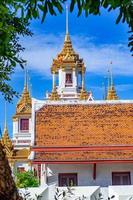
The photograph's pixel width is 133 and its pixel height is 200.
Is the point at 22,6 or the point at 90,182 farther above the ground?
the point at 22,6

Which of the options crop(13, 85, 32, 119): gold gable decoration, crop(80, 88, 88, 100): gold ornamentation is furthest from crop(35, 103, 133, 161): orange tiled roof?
crop(13, 85, 32, 119): gold gable decoration

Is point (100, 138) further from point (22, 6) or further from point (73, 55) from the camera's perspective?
point (73, 55)

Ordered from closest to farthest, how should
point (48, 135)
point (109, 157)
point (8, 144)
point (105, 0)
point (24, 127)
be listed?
1. point (105, 0)
2. point (109, 157)
3. point (48, 135)
4. point (8, 144)
5. point (24, 127)

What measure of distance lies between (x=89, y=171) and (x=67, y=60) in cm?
2102

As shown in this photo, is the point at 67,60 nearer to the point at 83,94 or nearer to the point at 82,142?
the point at 83,94

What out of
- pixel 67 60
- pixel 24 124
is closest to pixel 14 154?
pixel 24 124

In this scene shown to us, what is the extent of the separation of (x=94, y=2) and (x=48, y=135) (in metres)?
16.1

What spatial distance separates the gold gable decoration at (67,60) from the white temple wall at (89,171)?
68.8 ft

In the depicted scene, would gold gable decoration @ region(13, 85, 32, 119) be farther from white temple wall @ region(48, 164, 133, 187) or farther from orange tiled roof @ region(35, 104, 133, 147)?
white temple wall @ region(48, 164, 133, 187)

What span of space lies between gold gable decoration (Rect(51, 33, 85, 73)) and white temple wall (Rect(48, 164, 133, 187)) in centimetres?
2096

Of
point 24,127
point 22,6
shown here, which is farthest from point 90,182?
point 24,127

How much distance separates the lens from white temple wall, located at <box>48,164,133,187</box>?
18328 mm

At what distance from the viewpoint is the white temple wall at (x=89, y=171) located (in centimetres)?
1833

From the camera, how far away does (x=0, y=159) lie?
3188 millimetres
